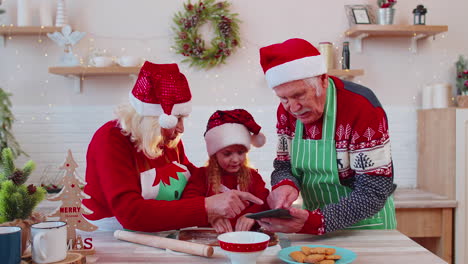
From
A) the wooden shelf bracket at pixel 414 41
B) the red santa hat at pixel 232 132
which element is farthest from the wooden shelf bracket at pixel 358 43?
the red santa hat at pixel 232 132

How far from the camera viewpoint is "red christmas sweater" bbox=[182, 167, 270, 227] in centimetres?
215

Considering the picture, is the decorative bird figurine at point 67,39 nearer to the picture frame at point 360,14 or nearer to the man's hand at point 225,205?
the picture frame at point 360,14

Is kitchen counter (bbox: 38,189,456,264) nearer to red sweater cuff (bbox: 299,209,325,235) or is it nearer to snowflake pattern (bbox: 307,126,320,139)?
red sweater cuff (bbox: 299,209,325,235)

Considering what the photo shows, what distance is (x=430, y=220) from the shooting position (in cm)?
380

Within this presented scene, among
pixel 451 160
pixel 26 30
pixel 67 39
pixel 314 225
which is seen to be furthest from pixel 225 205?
pixel 26 30

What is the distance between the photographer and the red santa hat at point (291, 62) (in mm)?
1894

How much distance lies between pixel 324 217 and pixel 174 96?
747 millimetres

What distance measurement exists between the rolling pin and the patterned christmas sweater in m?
0.39

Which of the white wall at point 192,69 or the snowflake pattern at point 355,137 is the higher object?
the white wall at point 192,69

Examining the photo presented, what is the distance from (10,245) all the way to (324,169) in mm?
1169

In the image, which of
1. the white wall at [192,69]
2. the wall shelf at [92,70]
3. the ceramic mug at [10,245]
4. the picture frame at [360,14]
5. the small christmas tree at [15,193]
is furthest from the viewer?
the white wall at [192,69]

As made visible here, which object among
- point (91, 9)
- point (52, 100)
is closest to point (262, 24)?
point (91, 9)

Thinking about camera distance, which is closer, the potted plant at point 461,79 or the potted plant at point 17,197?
the potted plant at point 17,197

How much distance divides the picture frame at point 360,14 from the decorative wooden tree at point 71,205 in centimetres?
308
